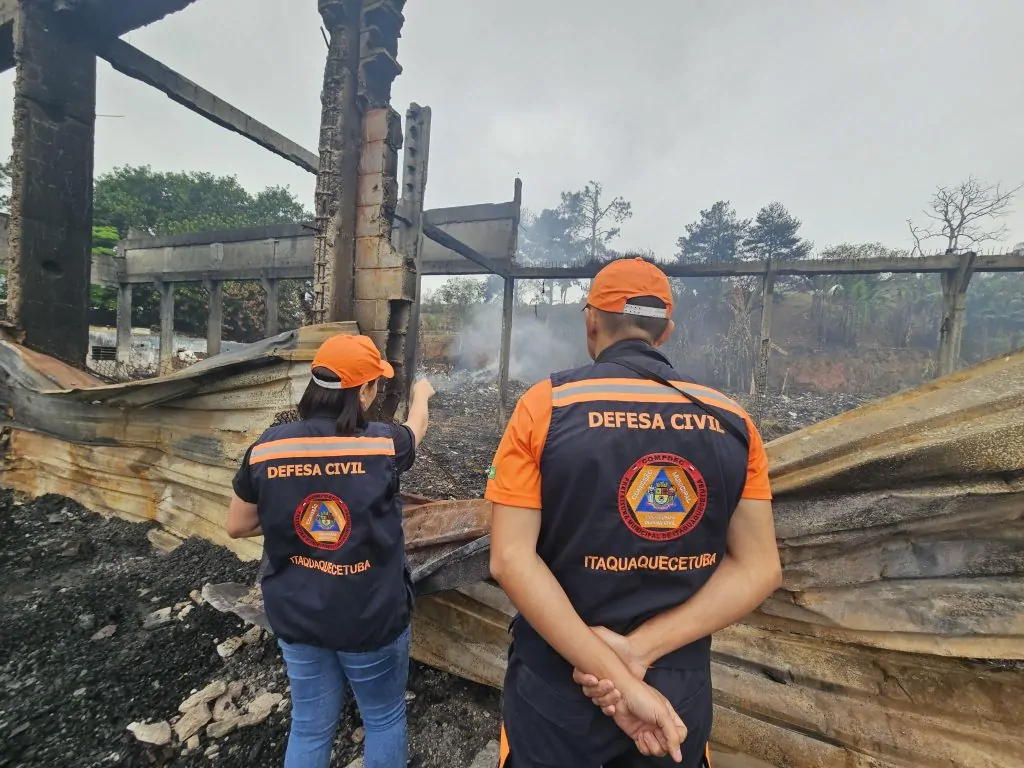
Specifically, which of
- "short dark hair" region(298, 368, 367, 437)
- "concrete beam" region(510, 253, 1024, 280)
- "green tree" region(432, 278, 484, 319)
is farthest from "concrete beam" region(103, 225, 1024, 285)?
"green tree" region(432, 278, 484, 319)

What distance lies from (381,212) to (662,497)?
3.44 metres

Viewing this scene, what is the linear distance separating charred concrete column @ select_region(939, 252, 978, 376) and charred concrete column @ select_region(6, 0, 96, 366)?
1073 cm

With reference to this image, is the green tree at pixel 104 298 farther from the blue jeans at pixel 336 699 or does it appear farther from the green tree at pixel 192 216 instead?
the blue jeans at pixel 336 699

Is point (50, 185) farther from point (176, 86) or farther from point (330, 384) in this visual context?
point (330, 384)

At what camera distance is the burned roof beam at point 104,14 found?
171 inches

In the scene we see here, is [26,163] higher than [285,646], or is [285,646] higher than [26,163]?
[26,163]

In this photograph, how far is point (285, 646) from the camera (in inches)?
63.6

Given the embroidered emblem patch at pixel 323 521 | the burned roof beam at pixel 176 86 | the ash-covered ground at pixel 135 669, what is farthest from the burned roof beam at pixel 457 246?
the embroidered emblem patch at pixel 323 521

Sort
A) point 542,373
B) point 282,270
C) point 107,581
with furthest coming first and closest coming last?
point 542,373 < point 282,270 < point 107,581

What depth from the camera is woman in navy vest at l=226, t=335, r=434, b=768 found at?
60.4 inches

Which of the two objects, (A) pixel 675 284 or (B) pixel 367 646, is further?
(A) pixel 675 284

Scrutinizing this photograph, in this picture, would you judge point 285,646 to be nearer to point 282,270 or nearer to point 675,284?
point 282,270

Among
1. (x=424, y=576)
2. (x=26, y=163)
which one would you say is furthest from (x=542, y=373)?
(x=424, y=576)

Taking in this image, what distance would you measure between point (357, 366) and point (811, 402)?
55.7 feet
